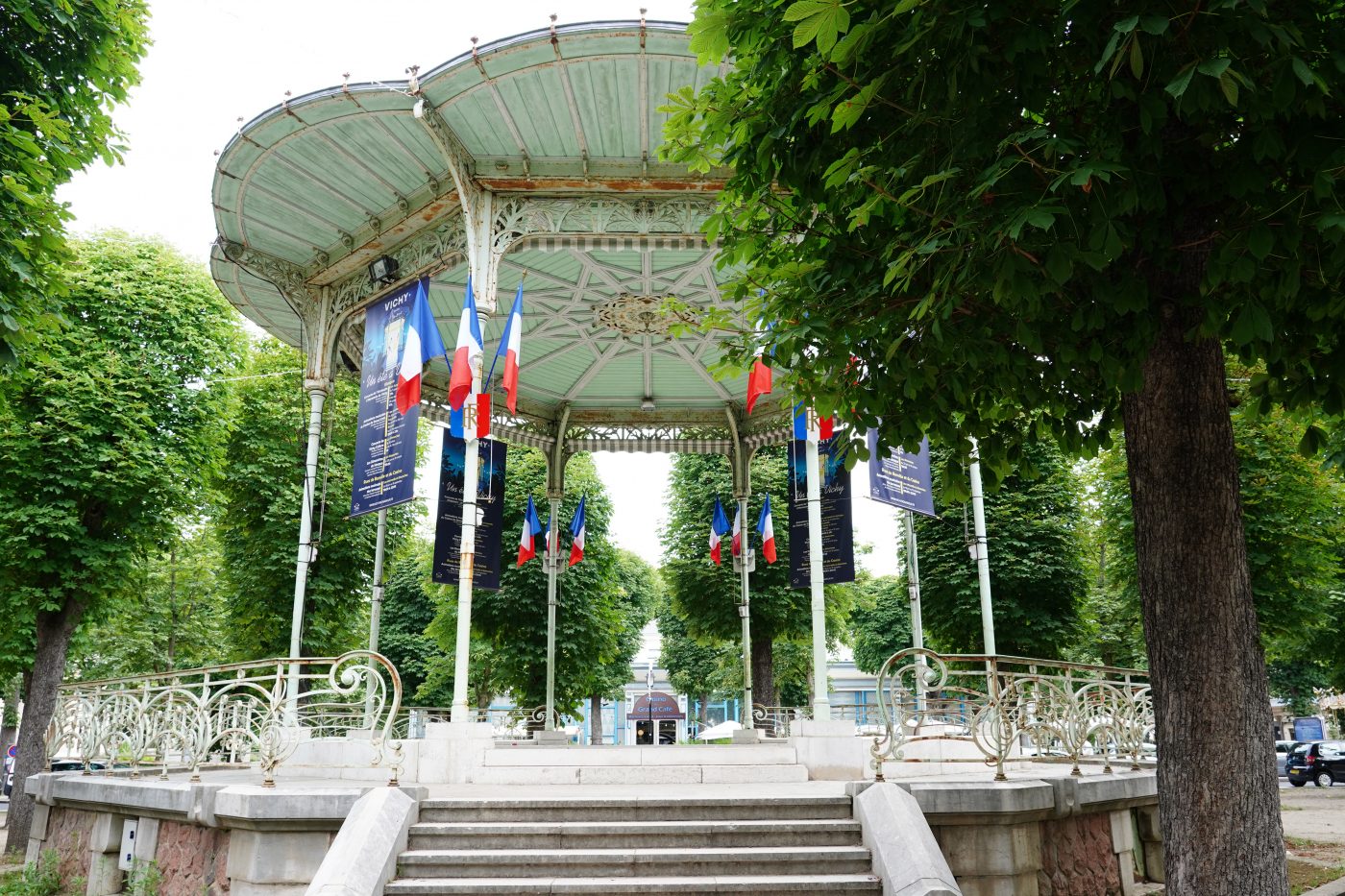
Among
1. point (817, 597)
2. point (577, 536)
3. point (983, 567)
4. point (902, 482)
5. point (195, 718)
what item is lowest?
point (195, 718)

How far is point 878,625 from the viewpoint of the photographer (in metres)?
41.2

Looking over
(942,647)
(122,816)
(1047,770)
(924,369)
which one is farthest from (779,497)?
(924,369)

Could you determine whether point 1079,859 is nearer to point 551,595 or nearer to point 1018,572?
point 551,595

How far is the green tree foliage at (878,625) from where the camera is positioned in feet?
128

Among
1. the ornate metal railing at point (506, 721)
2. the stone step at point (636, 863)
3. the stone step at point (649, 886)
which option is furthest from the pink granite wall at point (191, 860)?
the ornate metal railing at point (506, 721)

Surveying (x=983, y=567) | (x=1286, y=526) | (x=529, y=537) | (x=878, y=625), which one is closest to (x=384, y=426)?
(x=529, y=537)

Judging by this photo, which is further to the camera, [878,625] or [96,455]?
[878,625]

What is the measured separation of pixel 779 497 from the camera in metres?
29.7

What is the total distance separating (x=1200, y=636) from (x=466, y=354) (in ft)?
29.9

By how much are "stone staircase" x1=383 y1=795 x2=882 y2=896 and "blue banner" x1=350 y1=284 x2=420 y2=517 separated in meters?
6.05

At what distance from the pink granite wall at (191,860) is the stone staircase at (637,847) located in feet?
5.67

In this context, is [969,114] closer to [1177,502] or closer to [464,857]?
[1177,502]

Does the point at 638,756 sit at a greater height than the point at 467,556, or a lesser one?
lesser

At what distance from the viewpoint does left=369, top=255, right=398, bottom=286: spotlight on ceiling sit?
1498cm
